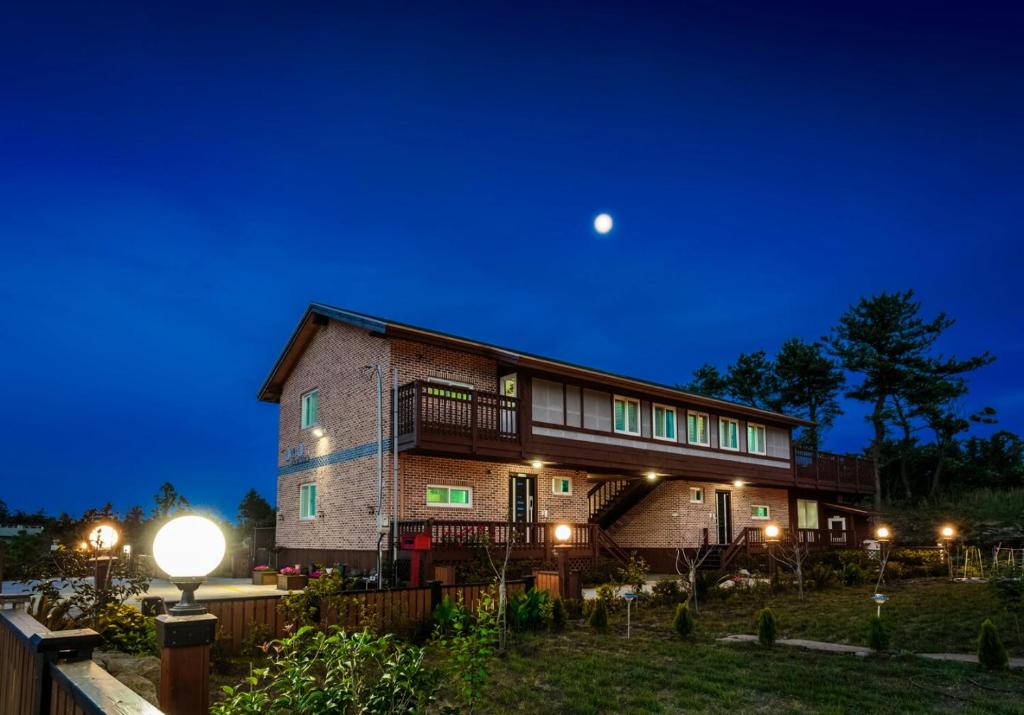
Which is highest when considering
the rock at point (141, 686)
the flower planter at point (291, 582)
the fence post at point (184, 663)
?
the fence post at point (184, 663)

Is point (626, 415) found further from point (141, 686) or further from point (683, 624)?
point (141, 686)

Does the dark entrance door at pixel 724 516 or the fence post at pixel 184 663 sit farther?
the dark entrance door at pixel 724 516

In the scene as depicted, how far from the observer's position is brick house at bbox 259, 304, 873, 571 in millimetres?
19703

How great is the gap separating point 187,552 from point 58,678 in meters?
0.97

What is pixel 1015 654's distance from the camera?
445 inches

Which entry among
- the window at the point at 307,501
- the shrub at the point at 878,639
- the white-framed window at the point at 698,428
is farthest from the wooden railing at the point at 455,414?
the shrub at the point at 878,639

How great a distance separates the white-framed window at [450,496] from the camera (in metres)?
20.3

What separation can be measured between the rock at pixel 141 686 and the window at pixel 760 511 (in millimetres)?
28170

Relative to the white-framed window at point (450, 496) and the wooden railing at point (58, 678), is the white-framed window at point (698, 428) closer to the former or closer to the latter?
the white-framed window at point (450, 496)

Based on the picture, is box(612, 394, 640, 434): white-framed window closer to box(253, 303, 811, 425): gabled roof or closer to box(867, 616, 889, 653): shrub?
box(253, 303, 811, 425): gabled roof

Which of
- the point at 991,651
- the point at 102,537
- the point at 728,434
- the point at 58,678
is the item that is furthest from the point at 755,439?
the point at 58,678

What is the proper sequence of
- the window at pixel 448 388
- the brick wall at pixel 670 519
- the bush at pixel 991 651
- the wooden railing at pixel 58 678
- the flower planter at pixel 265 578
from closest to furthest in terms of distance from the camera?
the wooden railing at pixel 58 678
the bush at pixel 991 651
the window at pixel 448 388
the flower planter at pixel 265 578
the brick wall at pixel 670 519

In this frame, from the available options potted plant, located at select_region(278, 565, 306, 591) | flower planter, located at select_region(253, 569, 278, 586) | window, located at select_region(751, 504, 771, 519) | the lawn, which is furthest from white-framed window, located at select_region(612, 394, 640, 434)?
flower planter, located at select_region(253, 569, 278, 586)

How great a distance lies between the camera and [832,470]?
34469 mm
